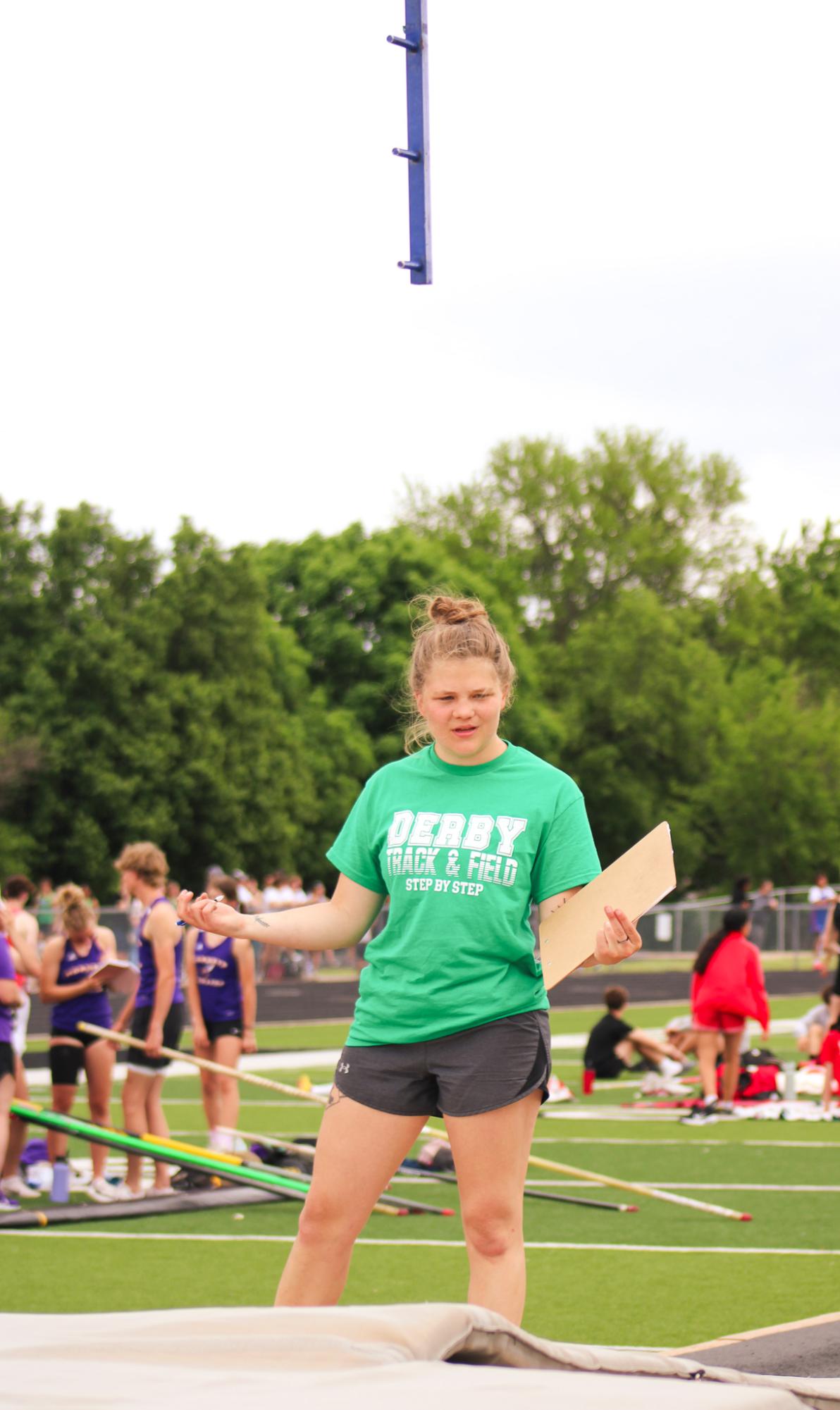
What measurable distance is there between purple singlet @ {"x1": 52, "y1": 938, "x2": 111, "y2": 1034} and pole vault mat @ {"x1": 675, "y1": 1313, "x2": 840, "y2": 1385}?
6384 mm

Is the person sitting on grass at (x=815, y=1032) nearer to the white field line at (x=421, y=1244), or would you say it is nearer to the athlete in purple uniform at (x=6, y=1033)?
the white field line at (x=421, y=1244)

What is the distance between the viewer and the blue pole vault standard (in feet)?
28.6

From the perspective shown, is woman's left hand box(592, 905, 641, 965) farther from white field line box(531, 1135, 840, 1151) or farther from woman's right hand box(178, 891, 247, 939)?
white field line box(531, 1135, 840, 1151)

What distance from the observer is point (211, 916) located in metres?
5.03

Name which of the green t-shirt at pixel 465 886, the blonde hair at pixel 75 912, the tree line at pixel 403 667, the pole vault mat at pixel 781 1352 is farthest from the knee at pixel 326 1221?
the tree line at pixel 403 667

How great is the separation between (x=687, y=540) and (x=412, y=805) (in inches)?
2943

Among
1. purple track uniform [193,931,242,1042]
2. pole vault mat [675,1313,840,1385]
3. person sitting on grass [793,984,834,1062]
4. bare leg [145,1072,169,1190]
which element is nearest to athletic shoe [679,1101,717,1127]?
person sitting on grass [793,984,834,1062]

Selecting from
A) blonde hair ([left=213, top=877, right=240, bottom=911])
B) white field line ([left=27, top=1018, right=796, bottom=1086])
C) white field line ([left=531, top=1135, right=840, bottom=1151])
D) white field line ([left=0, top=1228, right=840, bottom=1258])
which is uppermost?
blonde hair ([left=213, top=877, right=240, bottom=911])

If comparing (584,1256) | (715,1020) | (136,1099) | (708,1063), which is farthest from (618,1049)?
(584,1256)

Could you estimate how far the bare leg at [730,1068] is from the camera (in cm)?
1678

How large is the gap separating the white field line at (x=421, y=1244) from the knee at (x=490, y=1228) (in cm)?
451

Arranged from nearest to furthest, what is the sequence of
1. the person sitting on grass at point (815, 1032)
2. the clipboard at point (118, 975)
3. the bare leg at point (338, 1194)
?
the bare leg at point (338, 1194), the clipboard at point (118, 975), the person sitting on grass at point (815, 1032)

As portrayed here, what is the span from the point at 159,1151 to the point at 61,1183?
1.03 metres

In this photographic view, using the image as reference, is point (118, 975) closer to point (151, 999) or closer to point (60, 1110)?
point (151, 999)
